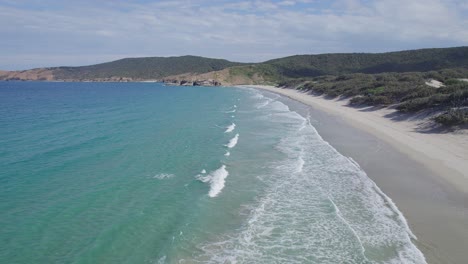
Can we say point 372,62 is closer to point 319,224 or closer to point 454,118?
point 454,118

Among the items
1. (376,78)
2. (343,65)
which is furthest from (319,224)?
(343,65)

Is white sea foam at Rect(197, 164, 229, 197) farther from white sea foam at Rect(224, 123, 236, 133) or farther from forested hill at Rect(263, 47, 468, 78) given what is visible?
forested hill at Rect(263, 47, 468, 78)

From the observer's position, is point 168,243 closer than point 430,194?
Yes

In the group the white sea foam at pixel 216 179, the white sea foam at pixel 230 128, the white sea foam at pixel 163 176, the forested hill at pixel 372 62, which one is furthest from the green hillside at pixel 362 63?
the white sea foam at pixel 163 176

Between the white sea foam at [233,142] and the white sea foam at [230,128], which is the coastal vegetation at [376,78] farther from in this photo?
the white sea foam at [230,128]

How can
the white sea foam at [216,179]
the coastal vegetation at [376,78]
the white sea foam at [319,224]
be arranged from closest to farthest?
the white sea foam at [319,224], the white sea foam at [216,179], the coastal vegetation at [376,78]

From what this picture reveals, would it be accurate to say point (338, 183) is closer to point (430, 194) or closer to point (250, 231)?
point (430, 194)

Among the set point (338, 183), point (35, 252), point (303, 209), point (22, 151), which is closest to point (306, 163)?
point (338, 183)
